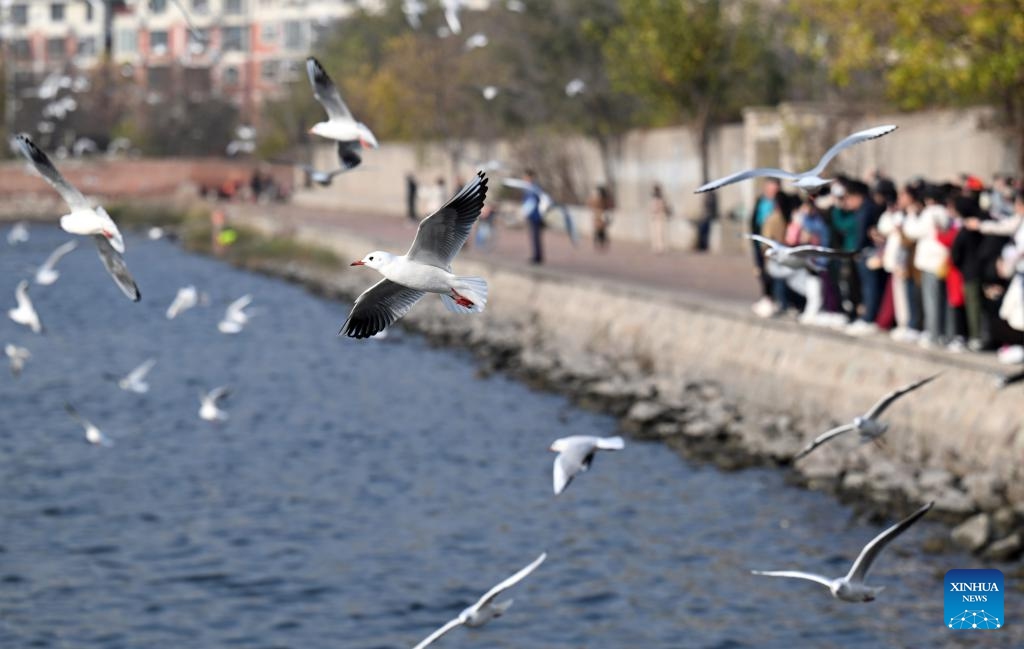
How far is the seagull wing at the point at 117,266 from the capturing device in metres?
7.66

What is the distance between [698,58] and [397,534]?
18440 mm

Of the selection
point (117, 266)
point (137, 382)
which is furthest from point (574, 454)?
point (137, 382)

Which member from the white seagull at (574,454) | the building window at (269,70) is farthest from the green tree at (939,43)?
the building window at (269,70)

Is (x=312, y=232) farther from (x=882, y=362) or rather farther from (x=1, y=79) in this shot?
(x=1, y=79)

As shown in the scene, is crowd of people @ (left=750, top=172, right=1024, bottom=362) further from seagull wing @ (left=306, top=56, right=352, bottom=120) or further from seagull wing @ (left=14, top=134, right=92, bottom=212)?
seagull wing @ (left=14, top=134, right=92, bottom=212)

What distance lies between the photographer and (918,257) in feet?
50.1

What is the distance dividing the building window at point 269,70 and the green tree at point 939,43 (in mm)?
72893

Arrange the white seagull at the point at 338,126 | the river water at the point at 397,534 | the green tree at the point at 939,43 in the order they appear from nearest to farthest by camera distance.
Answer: the white seagull at the point at 338,126, the river water at the point at 397,534, the green tree at the point at 939,43

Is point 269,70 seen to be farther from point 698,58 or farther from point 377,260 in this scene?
point 377,260

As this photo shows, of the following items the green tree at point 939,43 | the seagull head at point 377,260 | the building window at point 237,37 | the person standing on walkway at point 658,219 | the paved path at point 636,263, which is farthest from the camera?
the building window at point 237,37

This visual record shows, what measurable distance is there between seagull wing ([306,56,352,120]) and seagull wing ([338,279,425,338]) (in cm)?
157

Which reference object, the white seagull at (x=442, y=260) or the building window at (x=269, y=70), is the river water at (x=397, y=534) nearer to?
the white seagull at (x=442, y=260)

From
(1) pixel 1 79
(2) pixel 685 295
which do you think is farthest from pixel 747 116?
(1) pixel 1 79

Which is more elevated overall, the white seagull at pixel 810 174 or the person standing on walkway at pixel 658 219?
the white seagull at pixel 810 174
